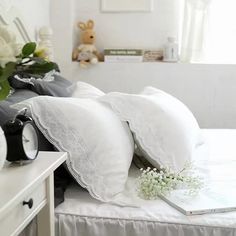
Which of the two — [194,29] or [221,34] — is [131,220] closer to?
[194,29]

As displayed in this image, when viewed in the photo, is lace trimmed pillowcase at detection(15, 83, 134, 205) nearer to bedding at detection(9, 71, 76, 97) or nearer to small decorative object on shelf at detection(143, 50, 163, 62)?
bedding at detection(9, 71, 76, 97)

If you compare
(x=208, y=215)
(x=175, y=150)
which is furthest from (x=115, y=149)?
(x=208, y=215)

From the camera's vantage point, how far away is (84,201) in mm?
1334

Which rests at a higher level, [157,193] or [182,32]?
[182,32]

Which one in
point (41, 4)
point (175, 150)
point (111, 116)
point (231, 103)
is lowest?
point (231, 103)

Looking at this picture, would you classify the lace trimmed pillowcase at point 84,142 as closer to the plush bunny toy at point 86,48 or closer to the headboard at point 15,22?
the headboard at point 15,22

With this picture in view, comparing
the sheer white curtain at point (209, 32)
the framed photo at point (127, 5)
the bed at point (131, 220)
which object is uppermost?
the framed photo at point (127, 5)

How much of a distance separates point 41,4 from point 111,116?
171 cm

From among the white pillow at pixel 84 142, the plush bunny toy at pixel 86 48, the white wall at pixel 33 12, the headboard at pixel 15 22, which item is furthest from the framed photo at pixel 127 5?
the white pillow at pixel 84 142

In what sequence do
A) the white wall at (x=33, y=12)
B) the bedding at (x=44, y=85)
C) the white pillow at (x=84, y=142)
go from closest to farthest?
the white pillow at (x=84, y=142)
the bedding at (x=44, y=85)
the white wall at (x=33, y=12)

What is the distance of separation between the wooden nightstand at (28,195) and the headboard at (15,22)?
1.13 m

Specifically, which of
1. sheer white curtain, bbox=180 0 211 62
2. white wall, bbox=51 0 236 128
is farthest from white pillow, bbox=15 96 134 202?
sheer white curtain, bbox=180 0 211 62

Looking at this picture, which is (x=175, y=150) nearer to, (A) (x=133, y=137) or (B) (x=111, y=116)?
(A) (x=133, y=137)

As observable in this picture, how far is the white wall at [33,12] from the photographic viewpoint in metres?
2.51
